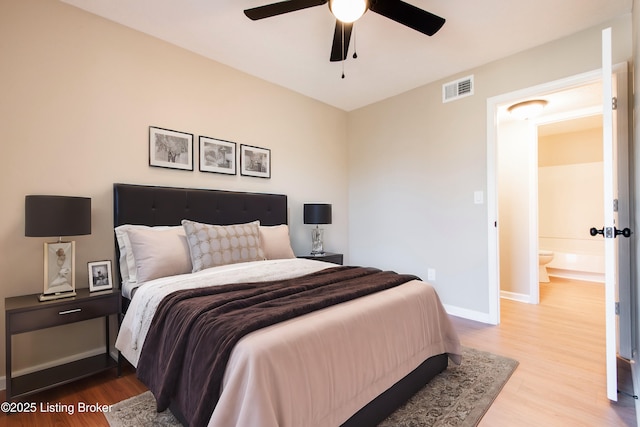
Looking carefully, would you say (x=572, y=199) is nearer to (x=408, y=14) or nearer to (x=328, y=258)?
(x=328, y=258)

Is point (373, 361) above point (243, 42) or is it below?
below

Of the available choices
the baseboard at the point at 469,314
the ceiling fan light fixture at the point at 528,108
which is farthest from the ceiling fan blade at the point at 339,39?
the baseboard at the point at 469,314

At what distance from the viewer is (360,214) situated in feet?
14.3

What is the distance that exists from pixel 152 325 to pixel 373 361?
1.20 m

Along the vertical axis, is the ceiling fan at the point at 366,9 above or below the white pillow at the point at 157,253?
above

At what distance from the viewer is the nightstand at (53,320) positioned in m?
1.71

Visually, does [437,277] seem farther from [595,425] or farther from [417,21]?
[417,21]

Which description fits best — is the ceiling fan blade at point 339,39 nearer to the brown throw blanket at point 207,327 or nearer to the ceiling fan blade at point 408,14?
the ceiling fan blade at point 408,14

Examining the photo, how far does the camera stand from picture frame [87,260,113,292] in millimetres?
2146

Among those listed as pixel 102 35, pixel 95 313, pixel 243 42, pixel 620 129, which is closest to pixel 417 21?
pixel 243 42

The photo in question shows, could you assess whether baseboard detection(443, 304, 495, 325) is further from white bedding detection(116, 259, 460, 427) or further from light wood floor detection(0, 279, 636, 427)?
white bedding detection(116, 259, 460, 427)

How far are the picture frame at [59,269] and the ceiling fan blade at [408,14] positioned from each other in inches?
101

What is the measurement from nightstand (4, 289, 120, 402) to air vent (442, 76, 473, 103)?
12.1 ft

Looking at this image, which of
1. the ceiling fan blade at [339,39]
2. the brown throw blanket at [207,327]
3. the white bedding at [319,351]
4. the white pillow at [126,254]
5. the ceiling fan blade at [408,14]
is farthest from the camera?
the white pillow at [126,254]
